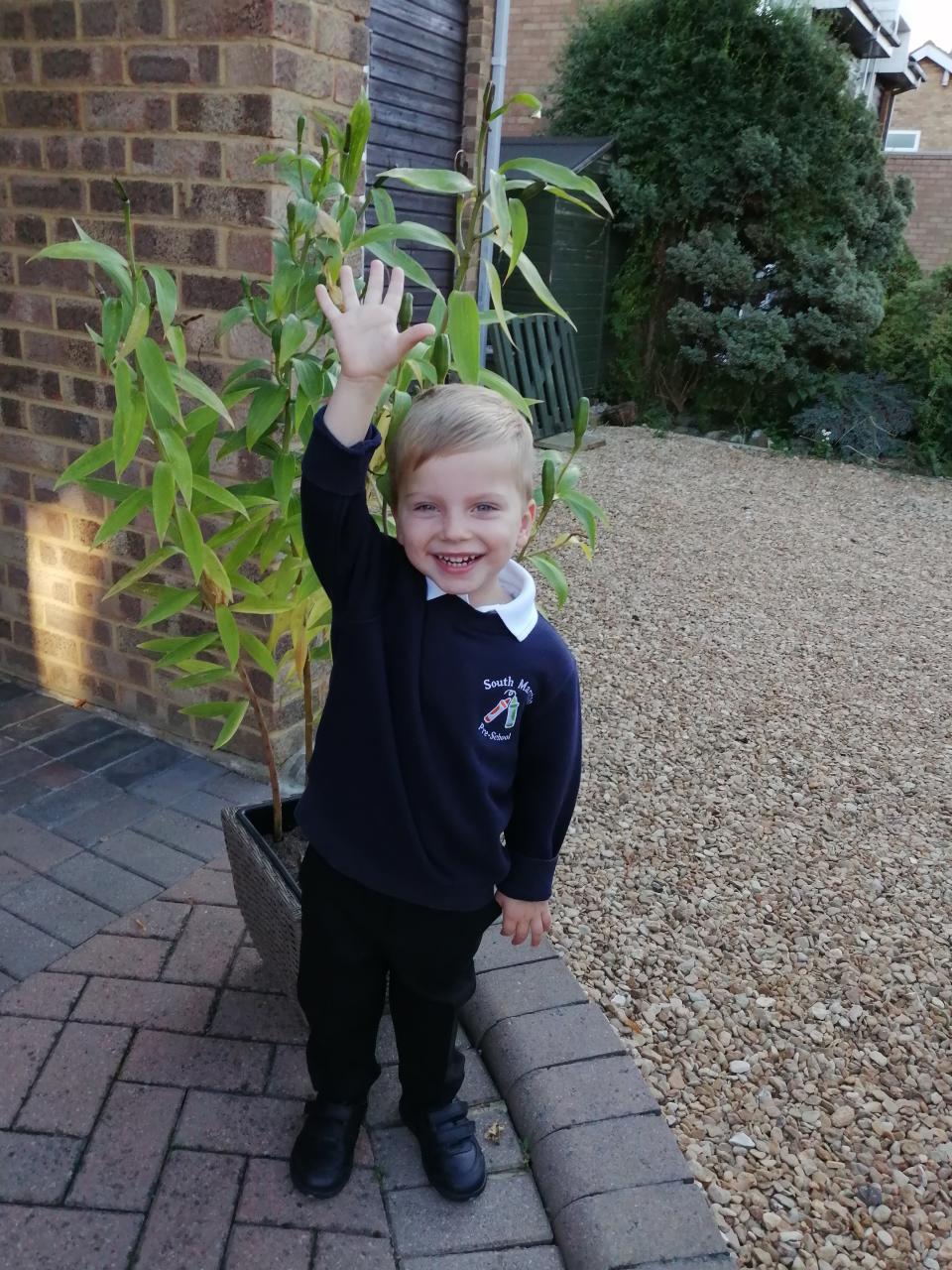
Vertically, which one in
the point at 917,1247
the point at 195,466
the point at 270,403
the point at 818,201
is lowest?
the point at 917,1247

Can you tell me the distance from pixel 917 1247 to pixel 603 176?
9.58m

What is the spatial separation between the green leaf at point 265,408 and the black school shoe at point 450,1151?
1.24m

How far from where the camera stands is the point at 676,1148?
193 cm

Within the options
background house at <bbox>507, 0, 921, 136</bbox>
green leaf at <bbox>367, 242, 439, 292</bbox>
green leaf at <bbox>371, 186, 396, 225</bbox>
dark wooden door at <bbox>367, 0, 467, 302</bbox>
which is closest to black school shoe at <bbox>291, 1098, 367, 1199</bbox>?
green leaf at <bbox>367, 242, 439, 292</bbox>

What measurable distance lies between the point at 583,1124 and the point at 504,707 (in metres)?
0.91

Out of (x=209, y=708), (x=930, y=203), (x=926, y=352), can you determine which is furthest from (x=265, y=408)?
(x=930, y=203)

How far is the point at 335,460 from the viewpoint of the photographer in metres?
1.40

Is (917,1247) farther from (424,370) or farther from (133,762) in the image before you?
(133,762)

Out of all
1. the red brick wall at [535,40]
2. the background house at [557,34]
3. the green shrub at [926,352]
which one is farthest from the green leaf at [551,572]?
the red brick wall at [535,40]

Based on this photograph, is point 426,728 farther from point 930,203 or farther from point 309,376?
point 930,203

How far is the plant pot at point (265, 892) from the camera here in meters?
2.00

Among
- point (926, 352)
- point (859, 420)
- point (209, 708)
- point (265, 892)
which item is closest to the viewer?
point (265, 892)

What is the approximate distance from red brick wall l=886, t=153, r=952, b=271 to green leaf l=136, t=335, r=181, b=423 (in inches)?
707

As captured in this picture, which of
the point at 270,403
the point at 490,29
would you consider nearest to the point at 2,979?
the point at 270,403
